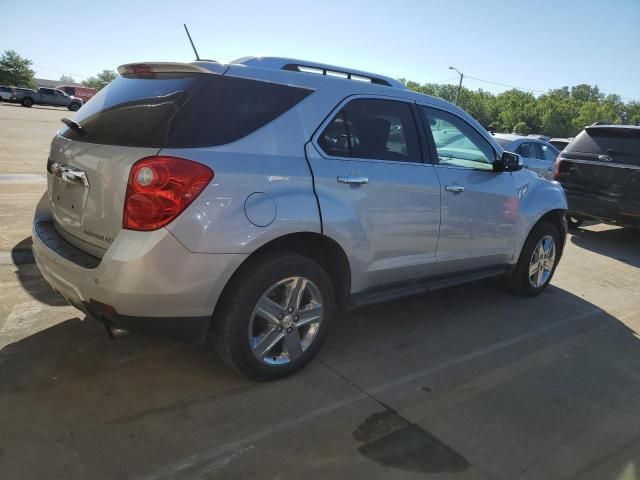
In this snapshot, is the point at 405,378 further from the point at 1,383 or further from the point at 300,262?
the point at 1,383

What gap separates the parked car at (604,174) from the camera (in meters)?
7.34

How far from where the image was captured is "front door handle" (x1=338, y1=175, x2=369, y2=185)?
3.14 metres

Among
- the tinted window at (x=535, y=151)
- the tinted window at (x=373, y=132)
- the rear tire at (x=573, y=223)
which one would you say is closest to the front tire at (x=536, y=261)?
the tinted window at (x=373, y=132)

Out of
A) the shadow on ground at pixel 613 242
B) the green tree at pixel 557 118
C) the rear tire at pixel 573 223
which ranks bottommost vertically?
the shadow on ground at pixel 613 242

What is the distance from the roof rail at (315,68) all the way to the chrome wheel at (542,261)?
2.24 metres

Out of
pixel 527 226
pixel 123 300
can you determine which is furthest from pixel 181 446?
pixel 527 226

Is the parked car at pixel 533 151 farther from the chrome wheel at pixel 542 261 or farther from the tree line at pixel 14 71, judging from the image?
the tree line at pixel 14 71

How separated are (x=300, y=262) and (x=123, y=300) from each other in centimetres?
→ 99

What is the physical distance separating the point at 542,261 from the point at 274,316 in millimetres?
3251

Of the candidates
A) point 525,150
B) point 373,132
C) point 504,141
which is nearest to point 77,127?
point 373,132

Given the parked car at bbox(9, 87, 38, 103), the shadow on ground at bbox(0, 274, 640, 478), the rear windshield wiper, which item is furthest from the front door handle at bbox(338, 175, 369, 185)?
the parked car at bbox(9, 87, 38, 103)

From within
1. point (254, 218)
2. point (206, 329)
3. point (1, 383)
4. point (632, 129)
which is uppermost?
point (632, 129)

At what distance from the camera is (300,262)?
9.86ft

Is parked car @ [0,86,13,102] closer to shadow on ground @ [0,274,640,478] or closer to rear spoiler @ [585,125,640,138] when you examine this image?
rear spoiler @ [585,125,640,138]
